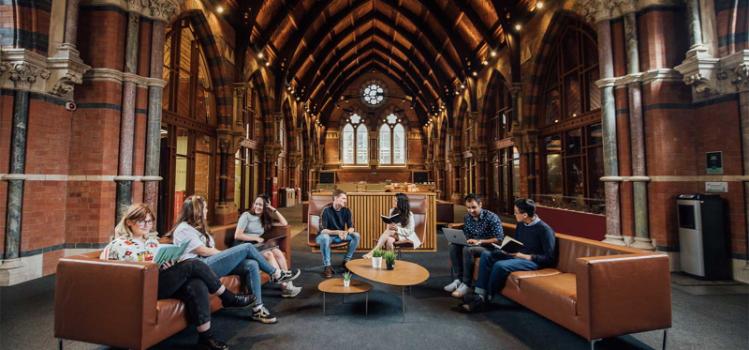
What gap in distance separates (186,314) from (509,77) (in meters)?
10.7

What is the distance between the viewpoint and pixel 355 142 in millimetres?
24281

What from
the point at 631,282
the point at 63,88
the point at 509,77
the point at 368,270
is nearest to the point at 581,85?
the point at 509,77

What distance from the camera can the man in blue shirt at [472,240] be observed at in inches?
142

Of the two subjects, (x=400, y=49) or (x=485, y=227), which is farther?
(x=400, y=49)

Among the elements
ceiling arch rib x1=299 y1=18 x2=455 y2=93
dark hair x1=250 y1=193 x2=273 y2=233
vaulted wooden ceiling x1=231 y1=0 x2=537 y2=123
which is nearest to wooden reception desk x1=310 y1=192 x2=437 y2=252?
dark hair x1=250 y1=193 x2=273 y2=233

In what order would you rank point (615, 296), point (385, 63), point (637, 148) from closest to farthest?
point (615, 296)
point (637, 148)
point (385, 63)

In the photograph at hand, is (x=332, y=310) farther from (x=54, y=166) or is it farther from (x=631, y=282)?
(x=54, y=166)

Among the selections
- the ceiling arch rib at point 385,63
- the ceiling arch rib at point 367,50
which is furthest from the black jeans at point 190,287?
the ceiling arch rib at point 385,63

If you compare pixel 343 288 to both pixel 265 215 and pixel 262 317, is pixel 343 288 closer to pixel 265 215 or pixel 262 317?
pixel 262 317

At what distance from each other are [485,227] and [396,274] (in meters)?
1.30

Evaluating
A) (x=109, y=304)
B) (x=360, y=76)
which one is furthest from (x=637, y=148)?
(x=360, y=76)

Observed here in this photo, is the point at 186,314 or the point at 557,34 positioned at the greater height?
the point at 557,34

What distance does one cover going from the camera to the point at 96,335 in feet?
7.06

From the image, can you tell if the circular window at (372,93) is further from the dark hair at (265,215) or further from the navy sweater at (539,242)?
the navy sweater at (539,242)
